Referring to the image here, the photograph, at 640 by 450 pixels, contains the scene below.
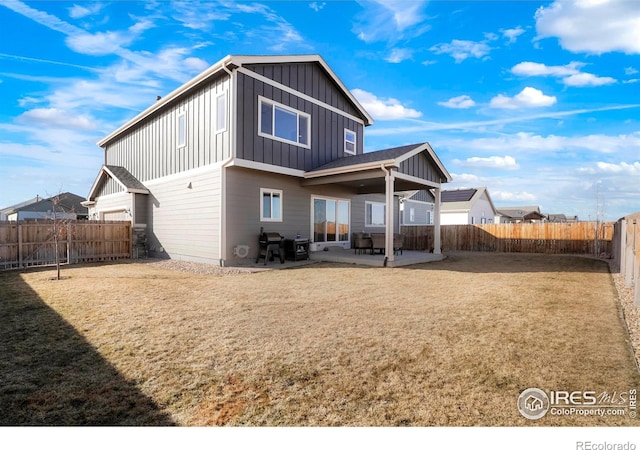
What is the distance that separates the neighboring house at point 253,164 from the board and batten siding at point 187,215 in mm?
39

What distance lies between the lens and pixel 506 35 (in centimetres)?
723

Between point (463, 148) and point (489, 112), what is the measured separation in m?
3.59

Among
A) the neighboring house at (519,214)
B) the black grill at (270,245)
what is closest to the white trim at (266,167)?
the black grill at (270,245)

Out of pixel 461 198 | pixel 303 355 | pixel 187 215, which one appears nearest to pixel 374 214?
pixel 187 215

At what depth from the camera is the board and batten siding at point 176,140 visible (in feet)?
35.5

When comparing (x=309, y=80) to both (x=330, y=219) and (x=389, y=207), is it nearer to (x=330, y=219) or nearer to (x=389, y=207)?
(x=330, y=219)

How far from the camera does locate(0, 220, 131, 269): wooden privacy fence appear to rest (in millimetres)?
10547

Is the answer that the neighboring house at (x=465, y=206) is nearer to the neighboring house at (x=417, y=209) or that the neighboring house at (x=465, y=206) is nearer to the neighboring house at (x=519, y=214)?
the neighboring house at (x=417, y=209)

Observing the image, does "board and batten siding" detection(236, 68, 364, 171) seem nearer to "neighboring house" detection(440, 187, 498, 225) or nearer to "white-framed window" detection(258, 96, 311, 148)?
"white-framed window" detection(258, 96, 311, 148)

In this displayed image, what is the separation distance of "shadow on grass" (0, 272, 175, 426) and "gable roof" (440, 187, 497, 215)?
30.5 metres

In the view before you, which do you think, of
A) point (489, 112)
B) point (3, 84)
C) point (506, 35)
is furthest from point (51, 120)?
point (489, 112)

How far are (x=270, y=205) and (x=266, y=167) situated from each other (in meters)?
1.44

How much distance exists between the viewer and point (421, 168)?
39.6 ft
